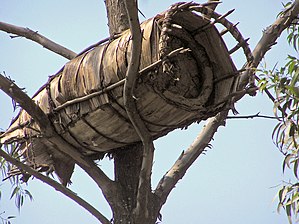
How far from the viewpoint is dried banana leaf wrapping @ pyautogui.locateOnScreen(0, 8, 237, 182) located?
947 mm

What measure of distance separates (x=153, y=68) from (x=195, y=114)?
160 millimetres

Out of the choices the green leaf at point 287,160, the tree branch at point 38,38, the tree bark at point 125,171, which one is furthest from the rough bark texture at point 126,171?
the green leaf at point 287,160

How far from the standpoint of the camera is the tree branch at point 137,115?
Answer: 2.84 feet

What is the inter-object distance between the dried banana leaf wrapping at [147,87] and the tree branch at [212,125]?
15 centimetres

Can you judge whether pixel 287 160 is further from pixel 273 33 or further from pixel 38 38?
pixel 38 38

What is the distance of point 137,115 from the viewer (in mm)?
984

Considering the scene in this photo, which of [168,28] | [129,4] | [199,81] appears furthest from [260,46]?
[129,4]

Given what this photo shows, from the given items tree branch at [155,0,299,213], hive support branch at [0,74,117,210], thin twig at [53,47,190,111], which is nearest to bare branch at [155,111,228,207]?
tree branch at [155,0,299,213]

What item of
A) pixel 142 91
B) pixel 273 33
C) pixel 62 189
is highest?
pixel 273 33

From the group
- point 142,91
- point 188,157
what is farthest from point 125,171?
point 142,91

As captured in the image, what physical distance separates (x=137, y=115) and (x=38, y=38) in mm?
464

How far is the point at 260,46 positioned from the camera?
1.31 meters

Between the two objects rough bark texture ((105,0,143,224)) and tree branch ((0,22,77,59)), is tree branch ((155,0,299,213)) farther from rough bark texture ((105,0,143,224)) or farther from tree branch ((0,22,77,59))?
tree branch ((0,22,77,59))

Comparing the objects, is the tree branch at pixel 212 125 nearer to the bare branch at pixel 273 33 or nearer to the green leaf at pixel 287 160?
the bare branch at pixel 273 33
